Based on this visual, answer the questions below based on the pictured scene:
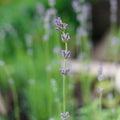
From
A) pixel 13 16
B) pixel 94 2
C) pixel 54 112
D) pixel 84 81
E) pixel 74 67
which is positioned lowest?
pixel 54 112

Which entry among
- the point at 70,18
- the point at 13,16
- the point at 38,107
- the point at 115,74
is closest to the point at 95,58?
the point at 70,18

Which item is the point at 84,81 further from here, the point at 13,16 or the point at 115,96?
the point at 13,16

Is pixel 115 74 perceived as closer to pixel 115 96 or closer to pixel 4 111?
pixel 115 96

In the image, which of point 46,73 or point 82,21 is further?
point 46,73

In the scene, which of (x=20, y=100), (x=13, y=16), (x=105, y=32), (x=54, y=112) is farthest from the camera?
(x=105, y=32)

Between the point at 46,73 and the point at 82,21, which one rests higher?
the point at 82,21

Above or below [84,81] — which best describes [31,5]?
above

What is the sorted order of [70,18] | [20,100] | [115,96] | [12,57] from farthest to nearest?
[70,18]
[12,57]
[20,100]
[115,96]

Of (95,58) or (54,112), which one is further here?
(95,58)
